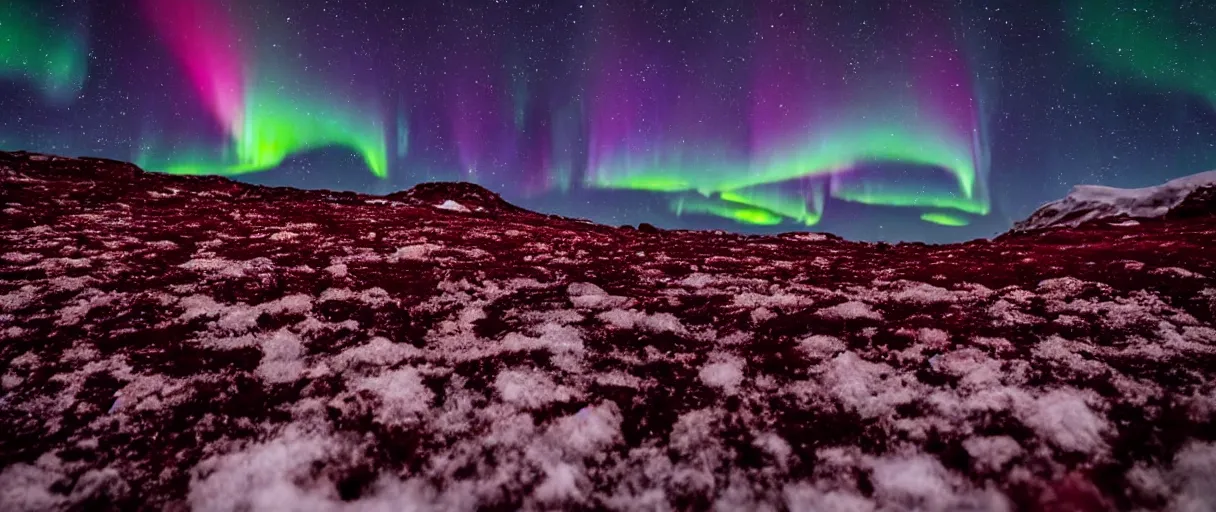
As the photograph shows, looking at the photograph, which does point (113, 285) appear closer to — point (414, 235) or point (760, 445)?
point (414, 235)

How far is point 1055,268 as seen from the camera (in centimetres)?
1437

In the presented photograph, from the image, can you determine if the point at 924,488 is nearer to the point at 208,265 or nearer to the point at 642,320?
the point at 642,320

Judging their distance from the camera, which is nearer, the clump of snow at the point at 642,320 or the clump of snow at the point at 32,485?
the clump of snow at the point at 32,485

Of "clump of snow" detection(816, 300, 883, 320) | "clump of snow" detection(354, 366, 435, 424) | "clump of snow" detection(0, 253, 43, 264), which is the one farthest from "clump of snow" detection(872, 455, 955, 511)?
"clump of snow" detection(0, 253, 43, 264)

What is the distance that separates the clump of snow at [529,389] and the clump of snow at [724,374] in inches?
85.1

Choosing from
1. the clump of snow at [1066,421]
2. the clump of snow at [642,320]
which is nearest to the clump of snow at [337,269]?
the clump of snow at [642,320]

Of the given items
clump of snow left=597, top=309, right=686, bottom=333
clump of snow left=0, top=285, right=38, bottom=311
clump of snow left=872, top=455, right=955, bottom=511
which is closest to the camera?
clump of snow left=872, top=455, right=955, bottom=511

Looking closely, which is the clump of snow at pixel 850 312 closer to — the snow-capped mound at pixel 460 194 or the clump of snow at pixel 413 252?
the clump of snow at pixel 413 252

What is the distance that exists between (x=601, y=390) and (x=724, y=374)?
6.70 feet

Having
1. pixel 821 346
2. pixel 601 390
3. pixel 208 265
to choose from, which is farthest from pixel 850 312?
pixel 208 265

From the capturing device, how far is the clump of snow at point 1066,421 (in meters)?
5.84

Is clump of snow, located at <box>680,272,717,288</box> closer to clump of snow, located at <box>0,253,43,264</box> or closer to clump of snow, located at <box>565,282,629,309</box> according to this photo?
clump of snow, located at <box>565,282,629,309</box>

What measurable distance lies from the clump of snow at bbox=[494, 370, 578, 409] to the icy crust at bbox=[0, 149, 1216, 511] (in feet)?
0.16

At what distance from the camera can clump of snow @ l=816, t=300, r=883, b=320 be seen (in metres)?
10.7
